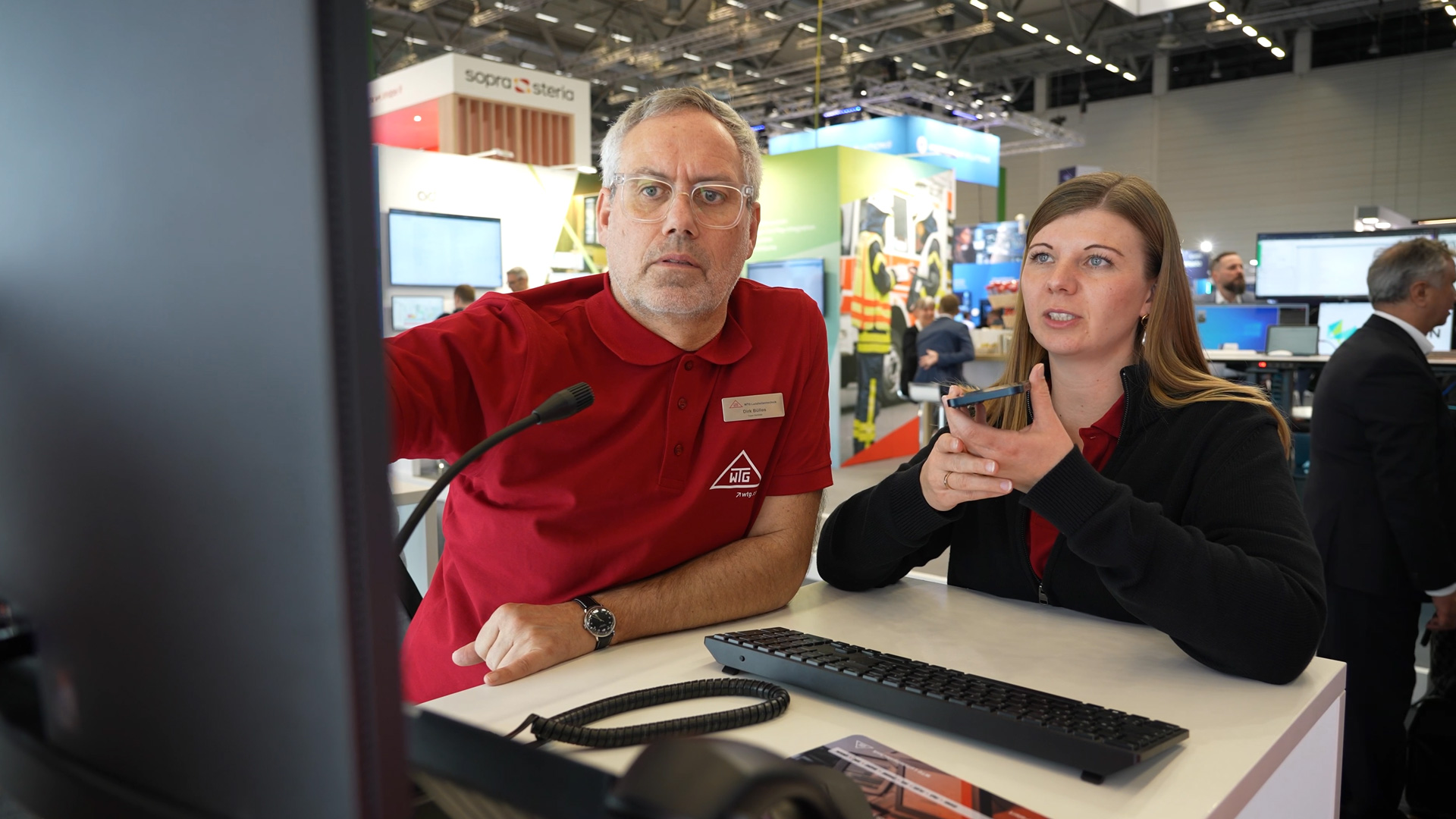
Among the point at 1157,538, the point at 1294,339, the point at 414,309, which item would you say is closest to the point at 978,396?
the point at 1157,538

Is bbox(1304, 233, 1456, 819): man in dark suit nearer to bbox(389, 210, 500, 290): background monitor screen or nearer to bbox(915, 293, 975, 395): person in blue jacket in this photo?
bbox(915, 293, 975, 395): person in blue jacket

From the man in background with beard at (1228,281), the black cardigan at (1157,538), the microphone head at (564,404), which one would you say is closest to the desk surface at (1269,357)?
the man in background with beard at (1228,281)

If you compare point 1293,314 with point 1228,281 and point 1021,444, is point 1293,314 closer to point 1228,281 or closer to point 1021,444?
point 1228,281

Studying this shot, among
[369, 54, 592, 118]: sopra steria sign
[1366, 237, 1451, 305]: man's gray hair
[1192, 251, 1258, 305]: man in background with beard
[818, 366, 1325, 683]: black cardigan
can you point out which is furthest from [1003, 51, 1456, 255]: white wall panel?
[818, 366, 1325, 683]: black cardigan

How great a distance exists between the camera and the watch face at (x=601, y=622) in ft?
4.10

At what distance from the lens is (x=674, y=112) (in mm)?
1559

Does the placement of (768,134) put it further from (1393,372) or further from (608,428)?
(608,428)

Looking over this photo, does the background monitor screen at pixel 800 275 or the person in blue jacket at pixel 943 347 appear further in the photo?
the background monitor screen at pixel 800 275

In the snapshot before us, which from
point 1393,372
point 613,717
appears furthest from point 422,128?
point 613,717

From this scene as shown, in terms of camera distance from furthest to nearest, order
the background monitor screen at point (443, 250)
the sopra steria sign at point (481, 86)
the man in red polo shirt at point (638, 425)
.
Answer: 1. the sopra steria sign at point (481, 86)
2. the background monitor screen at point (443, 250)
3. the man in red polo shirt at point (638, 425)

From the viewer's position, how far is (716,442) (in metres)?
1.54

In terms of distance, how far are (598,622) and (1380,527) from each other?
2452 millimetres

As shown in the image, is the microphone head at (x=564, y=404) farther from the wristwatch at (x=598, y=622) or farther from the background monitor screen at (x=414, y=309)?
the background monitor screen at (x=414, y=309)

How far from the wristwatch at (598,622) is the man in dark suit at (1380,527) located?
6.85ft
